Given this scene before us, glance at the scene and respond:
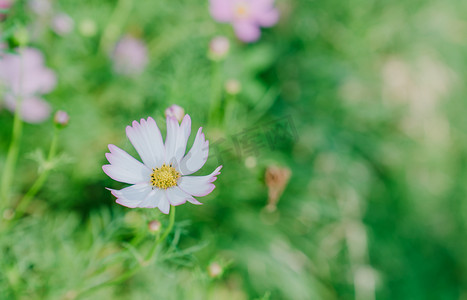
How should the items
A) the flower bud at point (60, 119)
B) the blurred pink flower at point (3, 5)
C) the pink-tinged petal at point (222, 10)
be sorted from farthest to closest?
the pink-tinged petal at point (222, 10) → the blurred pink flower at point (3, 5) → the flower bud at point (60, 119)

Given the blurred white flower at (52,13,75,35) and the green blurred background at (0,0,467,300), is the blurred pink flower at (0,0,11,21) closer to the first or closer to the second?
the green blurred background at (0,0,467,300)

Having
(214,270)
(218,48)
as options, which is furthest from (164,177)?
(218,48)

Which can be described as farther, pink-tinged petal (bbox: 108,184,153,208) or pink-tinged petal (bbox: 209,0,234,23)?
pink-tinged petal (bbox: 209,0,234,23)

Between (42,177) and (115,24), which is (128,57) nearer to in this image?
(115,24)

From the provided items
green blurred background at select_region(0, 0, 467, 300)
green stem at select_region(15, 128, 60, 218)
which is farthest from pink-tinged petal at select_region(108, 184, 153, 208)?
green blurred background at select_region(0, 0, 467, 300)

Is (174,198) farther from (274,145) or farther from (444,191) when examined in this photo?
(444,191)

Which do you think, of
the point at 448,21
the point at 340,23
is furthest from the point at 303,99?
the point at 448,21

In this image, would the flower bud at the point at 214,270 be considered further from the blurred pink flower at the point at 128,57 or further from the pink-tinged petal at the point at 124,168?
the blurred pink flower at the point at 128,57

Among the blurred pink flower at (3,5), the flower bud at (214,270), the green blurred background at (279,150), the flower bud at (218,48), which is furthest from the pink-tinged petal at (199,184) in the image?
the blurred pink flower at (3,5)
